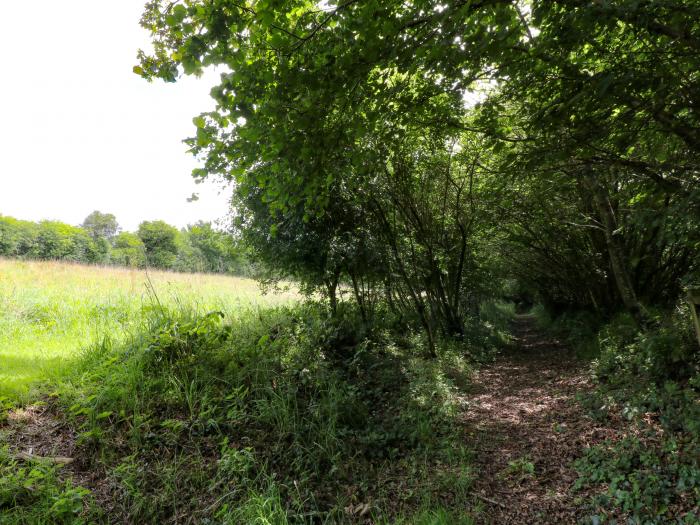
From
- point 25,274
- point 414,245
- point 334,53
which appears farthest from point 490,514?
point 25,274

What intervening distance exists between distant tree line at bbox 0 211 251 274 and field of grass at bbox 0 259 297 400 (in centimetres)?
53

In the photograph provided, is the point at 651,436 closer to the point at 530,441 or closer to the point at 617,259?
the point at 530,441

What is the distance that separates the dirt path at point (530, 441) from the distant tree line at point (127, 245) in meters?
6.18

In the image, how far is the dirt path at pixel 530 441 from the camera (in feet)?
11.6

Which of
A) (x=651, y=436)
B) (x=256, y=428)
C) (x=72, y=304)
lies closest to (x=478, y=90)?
(x=651, y=436)

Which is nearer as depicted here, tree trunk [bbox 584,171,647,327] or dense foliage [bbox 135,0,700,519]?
dense foliage [bbox 135,0,700,519]

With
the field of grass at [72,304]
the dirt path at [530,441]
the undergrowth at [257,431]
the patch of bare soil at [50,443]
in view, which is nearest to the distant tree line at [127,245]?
the field of grass at [72,304]

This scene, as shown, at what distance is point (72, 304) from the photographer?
7773mm

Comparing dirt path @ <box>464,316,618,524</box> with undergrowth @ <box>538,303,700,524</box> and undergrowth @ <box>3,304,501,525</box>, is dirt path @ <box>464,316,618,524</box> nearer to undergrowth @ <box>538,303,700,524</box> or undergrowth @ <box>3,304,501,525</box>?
undergrowth @ <box>538,303,700,524</box>

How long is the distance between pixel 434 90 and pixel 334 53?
1179 mm

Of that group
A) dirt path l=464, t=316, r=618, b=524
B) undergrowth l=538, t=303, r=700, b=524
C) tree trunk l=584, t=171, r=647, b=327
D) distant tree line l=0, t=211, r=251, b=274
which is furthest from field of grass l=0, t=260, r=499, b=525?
tree trunk l=584, t=171, r=647, b=327

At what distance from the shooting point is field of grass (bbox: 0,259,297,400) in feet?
17.0

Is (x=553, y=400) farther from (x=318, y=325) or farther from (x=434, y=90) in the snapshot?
(x=434, y=90)

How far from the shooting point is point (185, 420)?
4633 millimetres
